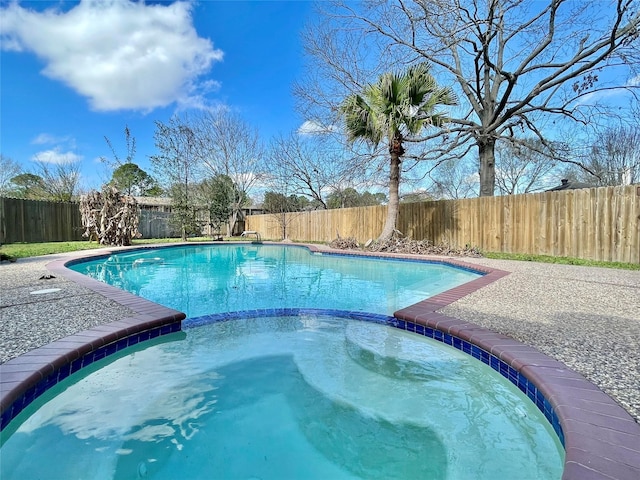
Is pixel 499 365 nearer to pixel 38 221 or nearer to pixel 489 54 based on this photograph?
pixel 489 54

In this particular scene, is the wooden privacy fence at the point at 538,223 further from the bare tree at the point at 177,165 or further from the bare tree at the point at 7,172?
the bare tree at the point at 7,172

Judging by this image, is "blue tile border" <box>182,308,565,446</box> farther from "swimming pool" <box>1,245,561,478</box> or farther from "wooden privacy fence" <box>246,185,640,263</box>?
"wooden privacy fence" <box>246,185,640,263</box>

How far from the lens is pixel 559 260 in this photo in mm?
8117

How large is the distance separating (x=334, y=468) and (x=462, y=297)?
317 centimetres

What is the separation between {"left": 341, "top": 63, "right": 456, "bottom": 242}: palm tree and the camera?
32.2 ft

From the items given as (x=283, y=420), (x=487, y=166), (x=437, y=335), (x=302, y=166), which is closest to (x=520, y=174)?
(x=487, y=166)

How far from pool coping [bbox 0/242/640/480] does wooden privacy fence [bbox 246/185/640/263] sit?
6188 millimetres

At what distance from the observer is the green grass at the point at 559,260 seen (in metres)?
7.23

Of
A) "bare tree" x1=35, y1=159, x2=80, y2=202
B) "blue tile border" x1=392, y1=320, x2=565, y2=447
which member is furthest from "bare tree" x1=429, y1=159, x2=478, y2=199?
"bare tree" x1=35, y1=159, x2=80, y2=202

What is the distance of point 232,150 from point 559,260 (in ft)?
59.4

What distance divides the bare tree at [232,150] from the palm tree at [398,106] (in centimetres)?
1163

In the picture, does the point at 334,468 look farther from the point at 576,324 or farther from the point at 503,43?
the point at 503,43

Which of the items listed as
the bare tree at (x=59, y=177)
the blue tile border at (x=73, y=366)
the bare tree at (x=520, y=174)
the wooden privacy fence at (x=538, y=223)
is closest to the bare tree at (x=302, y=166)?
the wooden privacy fence at (x=538, y=223)

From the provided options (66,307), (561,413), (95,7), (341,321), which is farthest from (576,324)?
(95,7)
